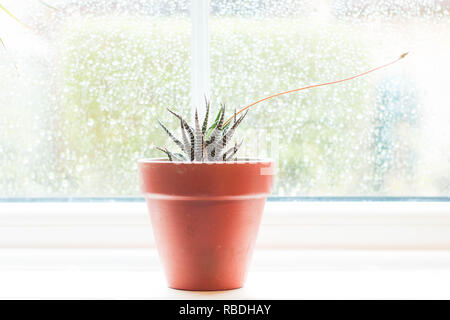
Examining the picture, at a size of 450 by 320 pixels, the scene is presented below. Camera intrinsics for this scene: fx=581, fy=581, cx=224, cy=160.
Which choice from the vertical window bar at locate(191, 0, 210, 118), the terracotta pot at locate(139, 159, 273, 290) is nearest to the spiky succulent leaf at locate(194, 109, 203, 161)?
the terracotta pot at locate(139, 159, 273, 290)

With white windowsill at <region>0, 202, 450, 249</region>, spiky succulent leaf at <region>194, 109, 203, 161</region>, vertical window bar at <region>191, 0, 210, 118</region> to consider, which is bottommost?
white windowsill at <region>0, 202, 450, 249</region>

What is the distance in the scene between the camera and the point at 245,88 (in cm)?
145

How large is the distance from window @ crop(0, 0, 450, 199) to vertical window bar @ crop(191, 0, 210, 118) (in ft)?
0.10

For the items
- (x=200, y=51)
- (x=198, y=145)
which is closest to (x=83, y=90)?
(x=200, y=51)

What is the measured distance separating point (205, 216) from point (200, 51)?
21.7 inches

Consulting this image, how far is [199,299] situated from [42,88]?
0.76m

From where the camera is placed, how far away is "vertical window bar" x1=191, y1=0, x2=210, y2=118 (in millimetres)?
1411

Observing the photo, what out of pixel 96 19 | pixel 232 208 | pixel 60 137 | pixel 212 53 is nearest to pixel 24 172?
pixel 60 137

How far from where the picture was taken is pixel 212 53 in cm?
145

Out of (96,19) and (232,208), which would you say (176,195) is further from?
(96,19)

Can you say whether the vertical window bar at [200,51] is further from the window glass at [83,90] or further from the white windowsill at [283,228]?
the white windowsill at [283,228]

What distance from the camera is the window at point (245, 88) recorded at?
→ 1449mm

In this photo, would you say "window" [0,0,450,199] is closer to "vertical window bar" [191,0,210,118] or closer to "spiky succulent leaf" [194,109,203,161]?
"vertical window bar" [191,0,210,118]
